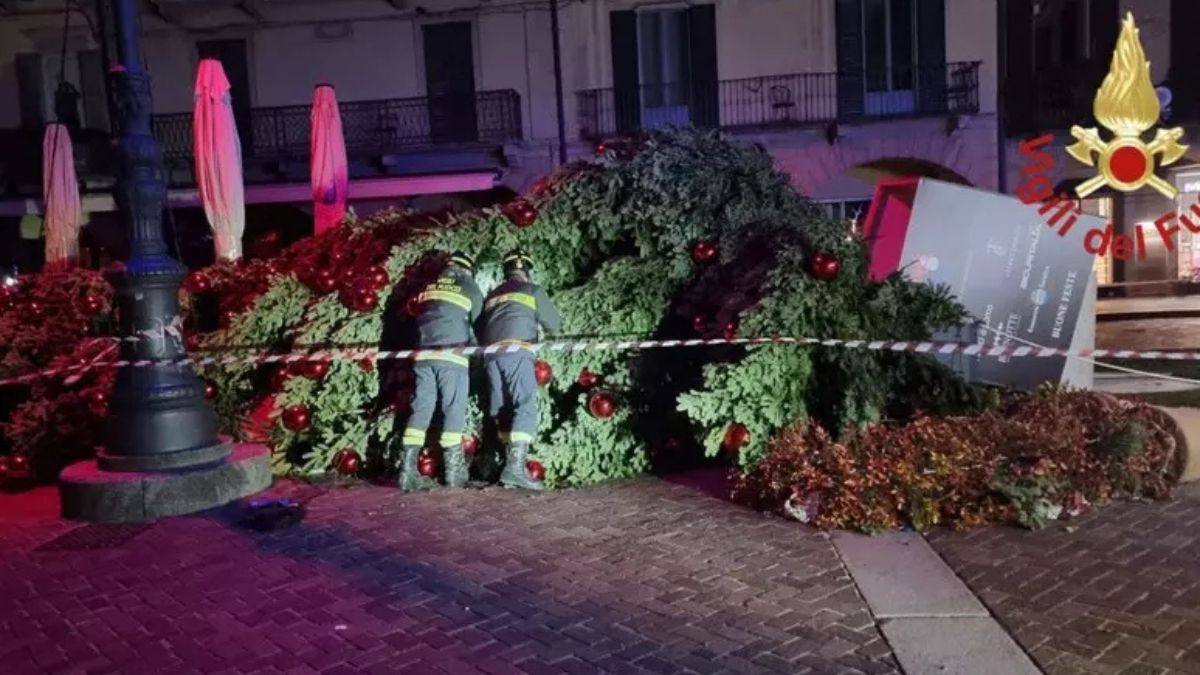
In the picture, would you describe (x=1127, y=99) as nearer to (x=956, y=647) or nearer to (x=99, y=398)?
(x=956, y=647)

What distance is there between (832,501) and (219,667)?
3.20m

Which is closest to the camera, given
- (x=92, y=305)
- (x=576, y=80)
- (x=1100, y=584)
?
(x=1100, y=584)

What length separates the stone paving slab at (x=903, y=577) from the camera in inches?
175

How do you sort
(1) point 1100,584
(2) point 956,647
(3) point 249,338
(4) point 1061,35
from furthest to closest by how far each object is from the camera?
(4) point 1061,35
(3) point 249,338
(1) point 1100,584
(2) point 956,647

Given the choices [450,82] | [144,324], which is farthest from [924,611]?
Result: [450,82]

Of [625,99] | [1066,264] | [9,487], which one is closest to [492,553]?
[9,487]

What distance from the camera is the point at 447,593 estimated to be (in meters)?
4.86

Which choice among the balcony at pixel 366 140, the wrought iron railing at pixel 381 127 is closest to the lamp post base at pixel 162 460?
the balcony at pixel 366 140

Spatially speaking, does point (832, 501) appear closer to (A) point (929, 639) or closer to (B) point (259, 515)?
(A) point (929, 639)


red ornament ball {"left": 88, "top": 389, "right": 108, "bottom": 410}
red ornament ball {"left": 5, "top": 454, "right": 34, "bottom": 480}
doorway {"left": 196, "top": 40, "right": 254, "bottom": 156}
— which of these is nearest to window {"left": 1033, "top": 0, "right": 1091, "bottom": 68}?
doorway {"left": 196, "top": 40, "right": 254, "bottom": 156}

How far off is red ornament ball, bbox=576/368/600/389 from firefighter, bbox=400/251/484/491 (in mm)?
825

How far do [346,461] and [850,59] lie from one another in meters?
18.1

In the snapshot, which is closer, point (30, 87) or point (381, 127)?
point (381, 127)

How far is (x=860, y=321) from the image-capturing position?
6.63 meters
